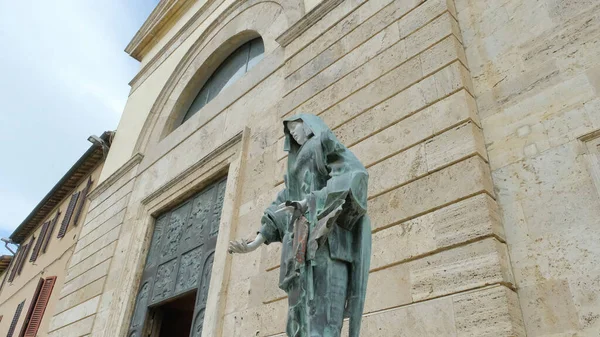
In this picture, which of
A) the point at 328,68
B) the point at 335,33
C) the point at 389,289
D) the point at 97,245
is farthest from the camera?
the point at 97,245

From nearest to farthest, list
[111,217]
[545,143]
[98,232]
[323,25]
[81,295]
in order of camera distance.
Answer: [545,143] < [323,25] < [81,295] < [111,217] < [98,232]

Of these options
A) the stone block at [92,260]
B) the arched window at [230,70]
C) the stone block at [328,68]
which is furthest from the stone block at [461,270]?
the stone block at [92,260]

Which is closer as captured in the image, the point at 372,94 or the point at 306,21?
the point at 372,94

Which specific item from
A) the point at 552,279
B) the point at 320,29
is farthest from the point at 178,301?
the point at 552,279

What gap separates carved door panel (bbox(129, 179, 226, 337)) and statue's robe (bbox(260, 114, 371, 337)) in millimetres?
4051

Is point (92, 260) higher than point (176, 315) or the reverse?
higher

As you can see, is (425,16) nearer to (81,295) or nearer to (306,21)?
(306,21)

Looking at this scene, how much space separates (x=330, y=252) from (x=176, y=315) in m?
6.63

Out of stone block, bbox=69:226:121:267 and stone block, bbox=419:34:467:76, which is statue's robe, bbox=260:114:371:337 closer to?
stone block, bbox=419:34:467:76

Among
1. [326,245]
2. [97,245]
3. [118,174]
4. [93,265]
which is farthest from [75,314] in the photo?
[326,245]

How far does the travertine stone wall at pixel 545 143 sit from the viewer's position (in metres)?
2.84

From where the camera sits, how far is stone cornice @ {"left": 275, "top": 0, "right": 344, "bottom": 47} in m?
5.95

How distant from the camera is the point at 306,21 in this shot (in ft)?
20.4

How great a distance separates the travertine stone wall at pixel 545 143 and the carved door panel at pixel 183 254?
4.10 meters
